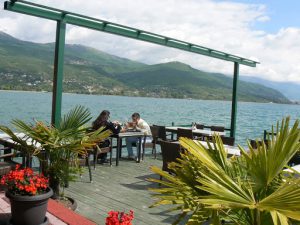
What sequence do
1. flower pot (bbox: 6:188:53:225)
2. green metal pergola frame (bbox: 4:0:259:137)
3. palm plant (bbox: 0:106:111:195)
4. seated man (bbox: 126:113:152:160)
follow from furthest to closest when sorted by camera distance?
seated man (bbox: 126:113:152:160) < green metal pergola frame (bbox: 4:0:259:137) < palm plant (bbox: 0:106:111:195) < flower pot (bbox: 6:188:53:225)

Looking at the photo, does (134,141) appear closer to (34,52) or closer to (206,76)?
(34,52)

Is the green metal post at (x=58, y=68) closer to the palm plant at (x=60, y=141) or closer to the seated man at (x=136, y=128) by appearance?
the palm plant at (x=60, y=141)

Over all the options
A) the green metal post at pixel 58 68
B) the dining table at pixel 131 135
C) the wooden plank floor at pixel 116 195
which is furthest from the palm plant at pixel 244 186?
the dining table at pixel 131 135

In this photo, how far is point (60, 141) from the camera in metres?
3.83

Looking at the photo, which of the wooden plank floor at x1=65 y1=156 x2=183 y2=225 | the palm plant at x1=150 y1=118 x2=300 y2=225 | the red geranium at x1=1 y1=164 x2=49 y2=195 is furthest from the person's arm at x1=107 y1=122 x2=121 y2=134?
the palm plant at x1=150 y1=118 x2=300 y2=225

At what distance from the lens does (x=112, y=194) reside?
495cm

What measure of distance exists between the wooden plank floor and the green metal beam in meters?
2.49

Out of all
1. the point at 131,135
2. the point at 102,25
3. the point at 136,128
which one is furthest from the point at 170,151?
the point at 102,25

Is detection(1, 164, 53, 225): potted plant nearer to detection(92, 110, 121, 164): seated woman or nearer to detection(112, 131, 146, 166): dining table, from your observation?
detection(92, 110, 121, 164): seated woman

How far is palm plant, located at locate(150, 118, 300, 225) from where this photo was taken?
154 cm

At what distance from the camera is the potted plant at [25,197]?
3084 millimetres

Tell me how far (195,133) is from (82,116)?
5.05 metres

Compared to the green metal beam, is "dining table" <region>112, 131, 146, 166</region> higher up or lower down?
lower down

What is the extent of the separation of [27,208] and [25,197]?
0.36ft
